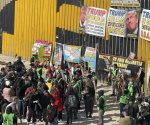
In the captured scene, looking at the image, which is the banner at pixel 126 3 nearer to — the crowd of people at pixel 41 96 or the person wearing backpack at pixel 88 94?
the crowd of people at pixel 41 96

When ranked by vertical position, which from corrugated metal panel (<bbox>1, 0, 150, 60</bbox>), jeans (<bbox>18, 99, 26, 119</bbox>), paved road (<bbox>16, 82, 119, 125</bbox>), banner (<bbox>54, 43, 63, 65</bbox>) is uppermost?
corrugated metal panel (<bbox>1, 0, 150, 60</bbox>)

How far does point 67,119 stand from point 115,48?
748cm

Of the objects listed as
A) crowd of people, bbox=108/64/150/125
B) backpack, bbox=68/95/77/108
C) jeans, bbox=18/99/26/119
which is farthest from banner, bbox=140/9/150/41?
jeans, bbox=18/99/26/119

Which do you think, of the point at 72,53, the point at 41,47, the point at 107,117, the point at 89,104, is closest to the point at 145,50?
the point at 107,117

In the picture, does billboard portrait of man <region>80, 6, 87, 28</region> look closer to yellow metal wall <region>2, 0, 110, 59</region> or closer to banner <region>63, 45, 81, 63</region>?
yellow metal wall <region>2, 0, 110, 59</region>

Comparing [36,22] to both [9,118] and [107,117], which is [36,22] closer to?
[107,117]

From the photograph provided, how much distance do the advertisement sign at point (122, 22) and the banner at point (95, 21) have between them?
44 centimetres

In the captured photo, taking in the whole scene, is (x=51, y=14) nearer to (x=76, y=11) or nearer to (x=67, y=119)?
(x=76, y=11)

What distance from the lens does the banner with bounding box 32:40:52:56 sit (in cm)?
3093

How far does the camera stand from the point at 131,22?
25500mm

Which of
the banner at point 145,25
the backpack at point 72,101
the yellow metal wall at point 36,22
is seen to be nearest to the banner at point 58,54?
the yellow metal wall at point 36,22

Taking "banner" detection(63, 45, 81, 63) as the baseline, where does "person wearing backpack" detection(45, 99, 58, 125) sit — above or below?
below

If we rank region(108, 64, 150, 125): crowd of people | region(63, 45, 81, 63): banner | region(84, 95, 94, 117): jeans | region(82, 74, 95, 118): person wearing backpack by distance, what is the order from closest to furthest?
region(108, 64, 150, 125): crowd of people < region(82, 74, 95, 118): person wearing backpack < region(84, 95, 94, 117): jeans < region(63, 45, 81, 63): banner

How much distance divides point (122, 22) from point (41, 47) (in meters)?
6.82
